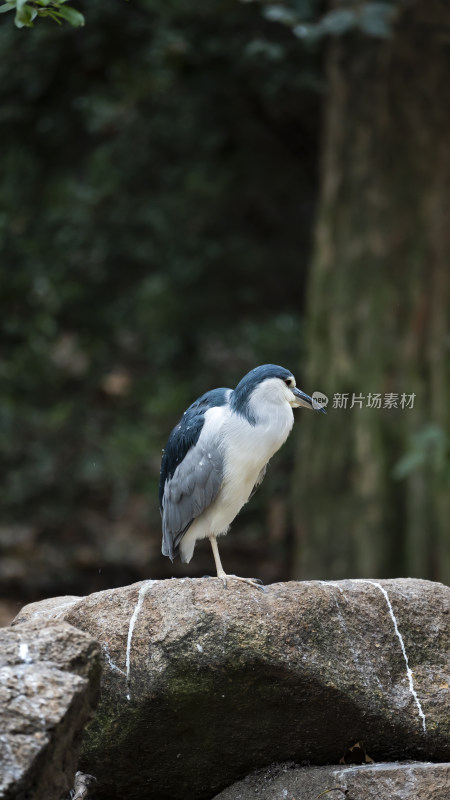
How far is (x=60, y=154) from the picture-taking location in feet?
31.4

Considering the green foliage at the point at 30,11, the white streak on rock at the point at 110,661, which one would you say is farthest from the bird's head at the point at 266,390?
the green foliage at the point at 30,11

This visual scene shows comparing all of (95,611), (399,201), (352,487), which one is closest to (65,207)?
(399,201)

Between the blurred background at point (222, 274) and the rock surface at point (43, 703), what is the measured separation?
387 cm

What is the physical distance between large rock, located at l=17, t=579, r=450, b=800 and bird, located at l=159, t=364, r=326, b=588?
330 millimetres

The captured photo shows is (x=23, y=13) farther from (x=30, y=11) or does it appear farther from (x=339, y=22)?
(x=339, y=22)

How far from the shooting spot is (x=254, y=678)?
3.75 m

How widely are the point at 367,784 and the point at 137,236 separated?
662cm

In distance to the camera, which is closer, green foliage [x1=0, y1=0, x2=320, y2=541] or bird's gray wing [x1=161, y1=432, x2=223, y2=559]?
bird's gray wing [x1=161, y1=432, x2=223, y2=559]

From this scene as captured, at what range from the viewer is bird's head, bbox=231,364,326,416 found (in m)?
4.32

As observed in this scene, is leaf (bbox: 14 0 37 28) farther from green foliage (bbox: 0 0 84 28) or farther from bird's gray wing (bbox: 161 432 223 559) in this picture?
bird's gray wing (bbox: 161 432 223 559)

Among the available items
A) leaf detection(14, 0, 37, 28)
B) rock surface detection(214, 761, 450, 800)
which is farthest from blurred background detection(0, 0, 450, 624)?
leaf detection(14, 0, 37, 28)

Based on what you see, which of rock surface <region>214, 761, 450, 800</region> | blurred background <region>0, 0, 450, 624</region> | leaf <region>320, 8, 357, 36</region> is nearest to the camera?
rock surface <region>214, 761, 450, 800</region>

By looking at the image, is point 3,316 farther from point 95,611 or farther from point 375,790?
point 375,790

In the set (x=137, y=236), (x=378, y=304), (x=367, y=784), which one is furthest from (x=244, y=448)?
(x=137, y=236)
